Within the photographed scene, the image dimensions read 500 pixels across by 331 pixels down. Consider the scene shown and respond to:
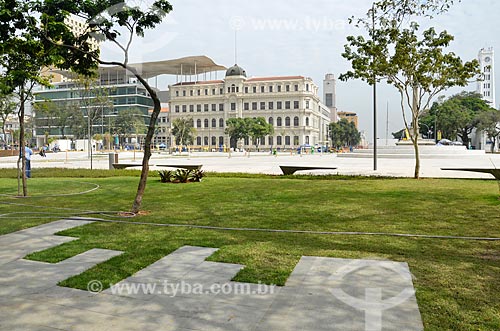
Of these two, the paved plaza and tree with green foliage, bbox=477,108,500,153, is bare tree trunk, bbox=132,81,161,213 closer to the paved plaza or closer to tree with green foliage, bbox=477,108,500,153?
the paved plaza

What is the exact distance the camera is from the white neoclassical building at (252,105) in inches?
4365

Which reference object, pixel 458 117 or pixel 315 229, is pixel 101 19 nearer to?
pixel 315 229

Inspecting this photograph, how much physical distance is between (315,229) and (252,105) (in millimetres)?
108623

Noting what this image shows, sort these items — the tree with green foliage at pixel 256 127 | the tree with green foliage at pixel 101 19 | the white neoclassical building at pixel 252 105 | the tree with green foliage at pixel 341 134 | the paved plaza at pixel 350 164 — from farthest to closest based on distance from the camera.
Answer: the tree with green foliage at pixel 341 134, the white neoclassical building at pixel 252 105, the tree with green foliage at pixel 256 127, the paved plaza at pixel 350 164, the tree with green foliage at pixel 101 19

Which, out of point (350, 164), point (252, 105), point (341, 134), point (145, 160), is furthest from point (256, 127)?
point (145, 160)

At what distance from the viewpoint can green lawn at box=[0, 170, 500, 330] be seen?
13.3 feet

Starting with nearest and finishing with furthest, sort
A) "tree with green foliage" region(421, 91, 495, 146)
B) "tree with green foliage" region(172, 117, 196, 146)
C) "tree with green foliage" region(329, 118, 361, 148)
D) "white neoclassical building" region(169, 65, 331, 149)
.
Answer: "tree with green foliage" region(421, 91, 495, 146) < "tree with green foliage" region(172, 117, 196, 146) < "white neoclassical building" region(169, 65, 331, 149) < "tree with green foliage" region(329, 118, 361, 148)

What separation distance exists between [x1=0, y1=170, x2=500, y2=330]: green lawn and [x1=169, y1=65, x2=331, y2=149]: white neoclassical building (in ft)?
328

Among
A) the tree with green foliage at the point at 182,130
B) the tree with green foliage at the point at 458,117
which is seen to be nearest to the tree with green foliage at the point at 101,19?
the tree with green foliage at the point at 458,117

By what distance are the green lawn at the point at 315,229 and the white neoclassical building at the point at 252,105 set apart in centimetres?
10011

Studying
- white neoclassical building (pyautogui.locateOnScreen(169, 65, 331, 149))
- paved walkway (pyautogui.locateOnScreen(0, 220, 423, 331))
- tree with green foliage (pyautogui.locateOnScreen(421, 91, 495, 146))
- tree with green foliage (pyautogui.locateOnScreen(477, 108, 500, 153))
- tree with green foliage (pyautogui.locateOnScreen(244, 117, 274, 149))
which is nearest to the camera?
paved walkway (pyautogui.locateOnScreen(0, 220, 423, 331))

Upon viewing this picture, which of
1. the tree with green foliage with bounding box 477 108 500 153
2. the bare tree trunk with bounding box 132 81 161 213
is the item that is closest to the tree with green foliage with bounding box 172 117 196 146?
the tree with green foliage with bounding box 477 108 500 153

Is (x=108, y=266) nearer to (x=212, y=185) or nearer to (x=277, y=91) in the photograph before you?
(x=212, y=185)

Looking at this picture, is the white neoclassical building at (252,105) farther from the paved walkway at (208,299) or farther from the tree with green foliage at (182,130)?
the paved walkway at (208,299)
